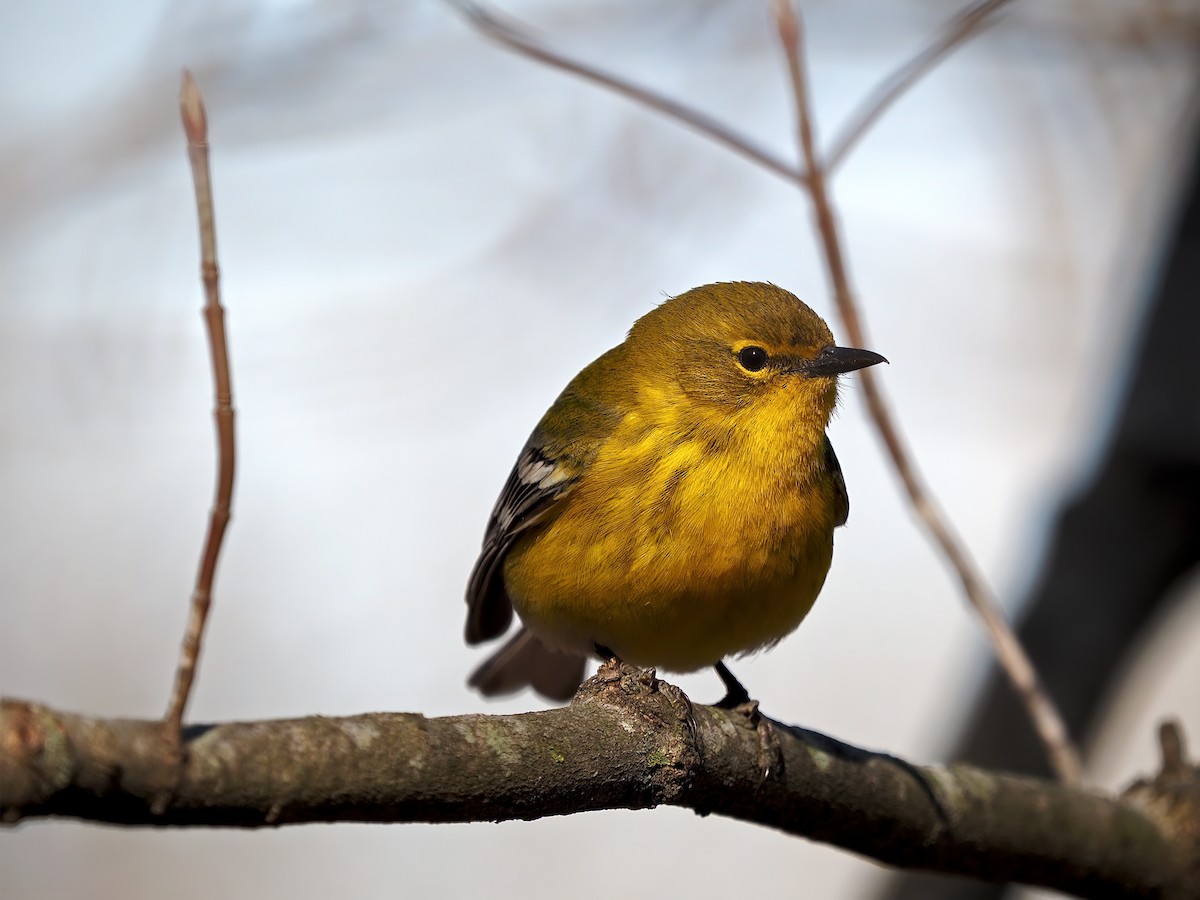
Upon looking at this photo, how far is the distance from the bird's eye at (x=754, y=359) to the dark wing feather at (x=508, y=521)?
2.27 ft

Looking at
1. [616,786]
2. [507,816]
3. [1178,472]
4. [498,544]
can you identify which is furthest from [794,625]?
[1178,472]

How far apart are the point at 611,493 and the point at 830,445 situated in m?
0.84

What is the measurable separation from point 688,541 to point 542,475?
30.3 inches

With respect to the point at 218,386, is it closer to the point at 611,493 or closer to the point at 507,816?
the point at 507,816

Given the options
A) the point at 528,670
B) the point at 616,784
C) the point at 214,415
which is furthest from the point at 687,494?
the point at 214,415

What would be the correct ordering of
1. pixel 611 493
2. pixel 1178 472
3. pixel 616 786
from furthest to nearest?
pixel 1178 472
pixel 611 493
pixel 616 786

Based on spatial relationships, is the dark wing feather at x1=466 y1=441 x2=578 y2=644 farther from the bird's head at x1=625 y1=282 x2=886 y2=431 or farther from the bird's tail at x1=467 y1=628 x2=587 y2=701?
the bird's head at x1=625 y1=282 x2=886 y2=431

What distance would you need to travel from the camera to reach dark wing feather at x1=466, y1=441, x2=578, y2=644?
13.8 ft

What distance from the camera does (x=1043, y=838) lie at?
13.1 ft

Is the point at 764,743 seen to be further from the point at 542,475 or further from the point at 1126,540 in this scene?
the point at 1126,540

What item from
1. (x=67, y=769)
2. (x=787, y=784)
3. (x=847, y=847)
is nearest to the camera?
(x=67, y=769)

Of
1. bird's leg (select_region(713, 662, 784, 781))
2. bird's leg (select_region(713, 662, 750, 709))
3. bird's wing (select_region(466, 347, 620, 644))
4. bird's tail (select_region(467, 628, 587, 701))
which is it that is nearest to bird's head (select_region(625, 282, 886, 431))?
bird's wing (select_region(466, 347, 620, 644))

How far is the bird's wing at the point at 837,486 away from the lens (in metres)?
4.19

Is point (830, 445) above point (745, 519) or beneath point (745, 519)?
above
